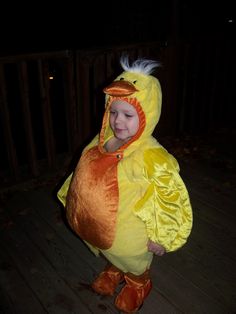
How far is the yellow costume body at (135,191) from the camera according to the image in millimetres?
2102

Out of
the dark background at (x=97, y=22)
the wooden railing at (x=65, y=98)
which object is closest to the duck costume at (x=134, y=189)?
the wooden railing at (x=65, y=98)

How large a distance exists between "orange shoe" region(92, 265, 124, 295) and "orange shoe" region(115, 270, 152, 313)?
0.14m

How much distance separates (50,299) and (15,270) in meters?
0.53

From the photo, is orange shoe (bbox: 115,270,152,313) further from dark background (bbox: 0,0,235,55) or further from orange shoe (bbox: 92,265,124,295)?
dark background (bbox: 0,0,235,55)

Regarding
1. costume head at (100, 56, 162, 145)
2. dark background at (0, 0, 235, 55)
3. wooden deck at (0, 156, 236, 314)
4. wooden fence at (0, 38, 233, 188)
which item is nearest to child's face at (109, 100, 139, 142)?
costume head at (100, 56, 162, 145)

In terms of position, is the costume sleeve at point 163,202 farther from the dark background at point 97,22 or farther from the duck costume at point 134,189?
the dark background at point 97,22

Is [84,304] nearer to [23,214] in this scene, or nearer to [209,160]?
[23,214]

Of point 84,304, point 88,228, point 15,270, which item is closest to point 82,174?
point 88,228

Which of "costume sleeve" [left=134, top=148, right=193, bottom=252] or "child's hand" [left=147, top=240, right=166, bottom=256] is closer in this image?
"costume sleeve" [left=134, top=148, right=193, bottom=252]

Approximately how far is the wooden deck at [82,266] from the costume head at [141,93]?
1547 mm

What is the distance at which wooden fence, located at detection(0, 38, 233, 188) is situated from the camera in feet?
14.4

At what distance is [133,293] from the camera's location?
8.89 ft

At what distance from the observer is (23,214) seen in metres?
4.02

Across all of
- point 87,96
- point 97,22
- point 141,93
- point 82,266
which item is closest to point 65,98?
point 87,96
